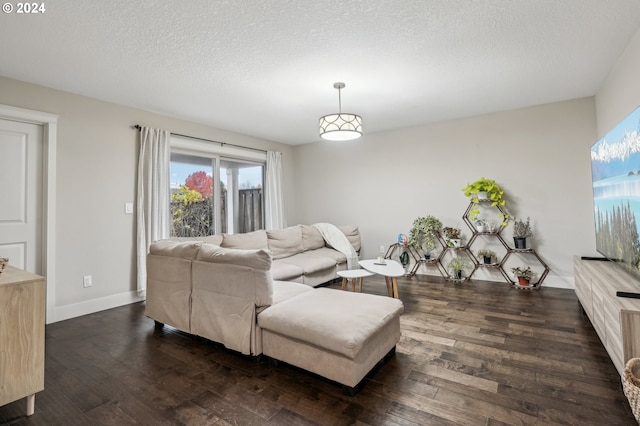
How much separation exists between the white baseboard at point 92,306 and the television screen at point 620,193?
4.86 metres

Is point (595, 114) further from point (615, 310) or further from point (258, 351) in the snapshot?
point (258, 351)

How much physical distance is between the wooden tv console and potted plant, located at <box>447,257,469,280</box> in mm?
1583

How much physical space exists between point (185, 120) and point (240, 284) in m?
3.18

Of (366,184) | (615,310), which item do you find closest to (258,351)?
(615,310)

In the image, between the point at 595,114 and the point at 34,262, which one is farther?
Result: the point at 595,114

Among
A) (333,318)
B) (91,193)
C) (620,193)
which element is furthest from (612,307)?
(91,193)

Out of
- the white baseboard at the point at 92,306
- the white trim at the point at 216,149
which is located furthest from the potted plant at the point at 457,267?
the white baseboard at the point at 92,306

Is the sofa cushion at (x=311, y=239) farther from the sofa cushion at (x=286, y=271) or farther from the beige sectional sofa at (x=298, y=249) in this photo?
the sofa cushion at (x=286, y=271)

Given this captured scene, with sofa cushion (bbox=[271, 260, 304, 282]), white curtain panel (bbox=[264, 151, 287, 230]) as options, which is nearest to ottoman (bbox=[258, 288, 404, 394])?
sofa cushion (bbox=[271, 260, 304, 282])

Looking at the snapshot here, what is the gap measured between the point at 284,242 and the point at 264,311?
2.22 metres

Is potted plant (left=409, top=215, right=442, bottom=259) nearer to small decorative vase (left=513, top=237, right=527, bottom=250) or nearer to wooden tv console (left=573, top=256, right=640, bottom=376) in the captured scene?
small decorative vase (left=513, top=237, right=527, bottom=250)

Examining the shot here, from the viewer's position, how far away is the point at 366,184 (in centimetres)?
551

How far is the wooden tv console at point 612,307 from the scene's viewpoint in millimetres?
1671

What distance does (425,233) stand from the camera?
471 centimetres
